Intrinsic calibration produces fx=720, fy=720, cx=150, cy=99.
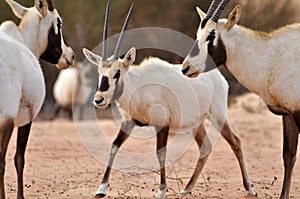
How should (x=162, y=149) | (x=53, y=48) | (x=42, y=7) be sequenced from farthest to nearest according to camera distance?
1. (x=162, y=149)
2. (x=53, y=48)
3. (x=42, y=7)

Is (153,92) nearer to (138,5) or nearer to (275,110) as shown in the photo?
(275,110)

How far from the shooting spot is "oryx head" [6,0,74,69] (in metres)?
6.93

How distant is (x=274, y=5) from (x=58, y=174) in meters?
12.3

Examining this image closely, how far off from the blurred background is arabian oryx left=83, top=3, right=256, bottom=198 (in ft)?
35.1

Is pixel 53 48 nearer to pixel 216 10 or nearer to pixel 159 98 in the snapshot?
pixel 159 98

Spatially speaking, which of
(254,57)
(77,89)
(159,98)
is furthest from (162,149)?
(77,89)

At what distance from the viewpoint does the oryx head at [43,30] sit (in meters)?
6.93

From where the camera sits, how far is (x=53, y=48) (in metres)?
7.09

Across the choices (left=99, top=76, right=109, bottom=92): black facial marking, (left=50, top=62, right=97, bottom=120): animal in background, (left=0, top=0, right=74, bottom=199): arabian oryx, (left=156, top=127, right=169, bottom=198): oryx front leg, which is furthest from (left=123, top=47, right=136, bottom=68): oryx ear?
(left=50, top=62, right=97, bottom=120): animal in background

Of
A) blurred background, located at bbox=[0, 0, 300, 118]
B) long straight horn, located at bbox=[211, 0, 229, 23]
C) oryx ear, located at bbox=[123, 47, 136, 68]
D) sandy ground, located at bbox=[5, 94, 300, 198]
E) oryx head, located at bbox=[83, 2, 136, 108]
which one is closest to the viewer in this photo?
long straight horn, located at bbox=[211, 0, 229, 23]

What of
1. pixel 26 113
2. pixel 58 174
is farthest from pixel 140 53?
pixel 26 113

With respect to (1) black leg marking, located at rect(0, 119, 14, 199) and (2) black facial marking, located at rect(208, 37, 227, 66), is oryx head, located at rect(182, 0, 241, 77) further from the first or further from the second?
(1) black leg marking, located at rect(0, 119, 14, 199)

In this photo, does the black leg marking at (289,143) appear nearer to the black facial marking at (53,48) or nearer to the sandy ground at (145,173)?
the sandy ground at (145,173)

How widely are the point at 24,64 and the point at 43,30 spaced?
94 cm
